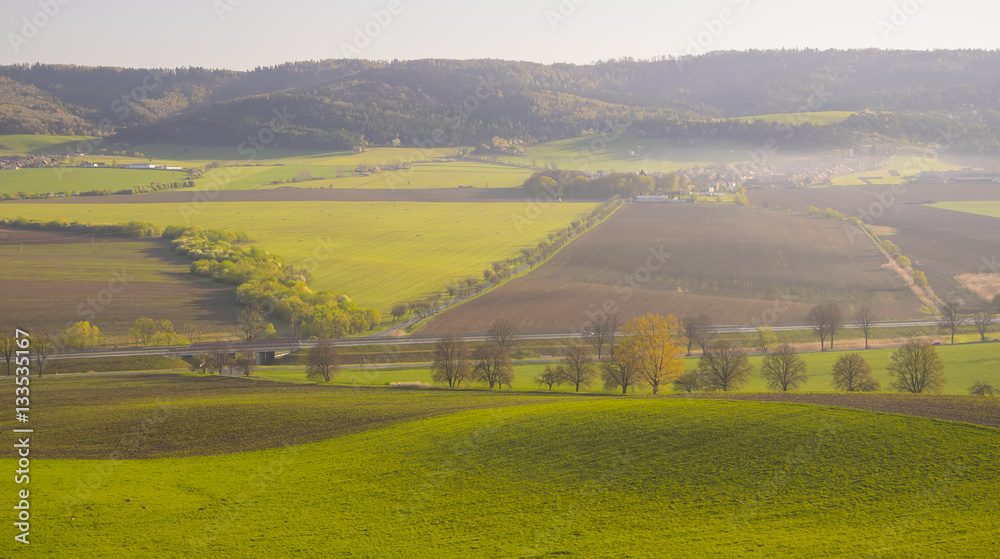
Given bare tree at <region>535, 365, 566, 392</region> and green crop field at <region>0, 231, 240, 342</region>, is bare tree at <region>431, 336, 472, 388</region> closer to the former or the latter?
bare tree at <region>535, 365, 566, 392</region>

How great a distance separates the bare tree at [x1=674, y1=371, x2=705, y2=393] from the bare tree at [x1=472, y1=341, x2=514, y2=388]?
467 inches

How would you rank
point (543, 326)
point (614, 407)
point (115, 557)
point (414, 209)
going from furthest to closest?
point (414, 209), point (543, 326), point (614, 407), point (115, 557)

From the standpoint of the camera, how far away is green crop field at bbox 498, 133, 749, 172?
173500mm

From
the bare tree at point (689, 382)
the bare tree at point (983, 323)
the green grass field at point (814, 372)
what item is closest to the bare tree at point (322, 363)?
the green grass field at point (814, 372)

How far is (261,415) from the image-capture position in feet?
118

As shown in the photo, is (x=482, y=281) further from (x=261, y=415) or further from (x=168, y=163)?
(x=168, y=163)

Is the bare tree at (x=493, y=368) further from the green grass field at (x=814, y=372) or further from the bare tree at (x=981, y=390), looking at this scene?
the bare tree at (x=981, y=390)

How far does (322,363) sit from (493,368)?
506 inches

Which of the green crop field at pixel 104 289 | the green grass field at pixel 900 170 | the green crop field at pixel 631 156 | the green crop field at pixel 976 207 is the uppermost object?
the green crop field at pixel 631 156

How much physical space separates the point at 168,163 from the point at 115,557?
562 feet

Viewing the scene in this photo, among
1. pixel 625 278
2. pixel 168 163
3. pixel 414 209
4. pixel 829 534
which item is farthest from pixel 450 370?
pixel 168 163

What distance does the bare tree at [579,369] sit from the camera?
48.2m

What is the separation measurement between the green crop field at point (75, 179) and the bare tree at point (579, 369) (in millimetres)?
126847

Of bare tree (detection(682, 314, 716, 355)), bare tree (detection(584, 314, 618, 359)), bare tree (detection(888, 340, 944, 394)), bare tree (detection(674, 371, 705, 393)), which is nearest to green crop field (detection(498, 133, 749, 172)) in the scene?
bare tree (detection(682, 314, 716, 355))
